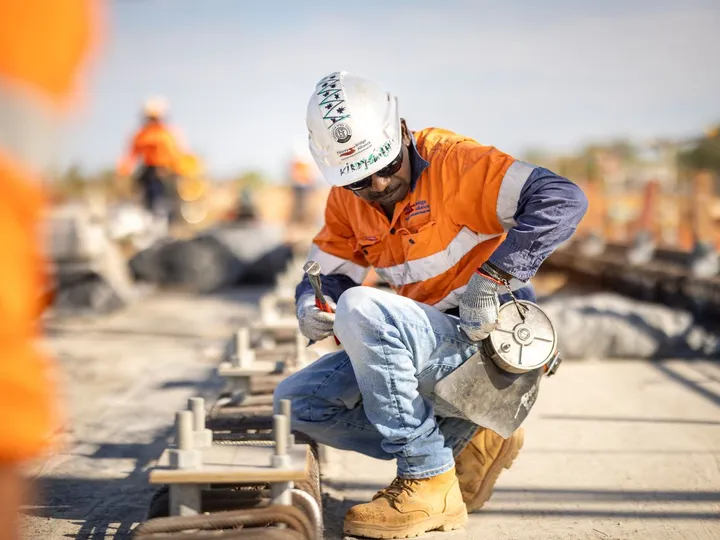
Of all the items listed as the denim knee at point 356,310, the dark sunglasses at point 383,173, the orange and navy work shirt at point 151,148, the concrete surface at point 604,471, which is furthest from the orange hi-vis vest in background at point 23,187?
the orange and navy work shirt at point 151,148

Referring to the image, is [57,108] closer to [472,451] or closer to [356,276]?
[356,276]

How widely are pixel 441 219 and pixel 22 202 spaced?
5.40 ft

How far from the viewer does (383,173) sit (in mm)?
2980

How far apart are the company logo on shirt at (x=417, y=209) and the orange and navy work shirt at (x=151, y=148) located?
1122cm

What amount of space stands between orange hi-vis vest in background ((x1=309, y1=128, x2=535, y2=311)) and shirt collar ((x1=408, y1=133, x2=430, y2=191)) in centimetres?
2

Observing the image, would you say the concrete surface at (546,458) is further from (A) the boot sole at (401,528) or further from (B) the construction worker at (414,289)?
(B) the construction worker at (414,289)

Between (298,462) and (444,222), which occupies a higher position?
(444,222)

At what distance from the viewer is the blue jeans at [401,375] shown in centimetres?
275

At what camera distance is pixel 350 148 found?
9.53 ft

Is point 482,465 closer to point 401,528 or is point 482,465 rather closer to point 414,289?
point 401,528

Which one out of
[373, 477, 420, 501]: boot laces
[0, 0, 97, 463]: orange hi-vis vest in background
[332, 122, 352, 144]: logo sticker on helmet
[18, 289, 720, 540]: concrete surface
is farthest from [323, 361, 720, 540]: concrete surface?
[0, 0, 97, 463]: orange hi-vis vest in background

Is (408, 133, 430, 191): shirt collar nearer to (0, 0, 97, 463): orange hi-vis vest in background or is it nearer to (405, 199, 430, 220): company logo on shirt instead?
(405, 199, 430, 220): company logo on shirt

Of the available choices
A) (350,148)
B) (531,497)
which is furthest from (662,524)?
(350,148)

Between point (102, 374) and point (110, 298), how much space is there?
2.72 metres
